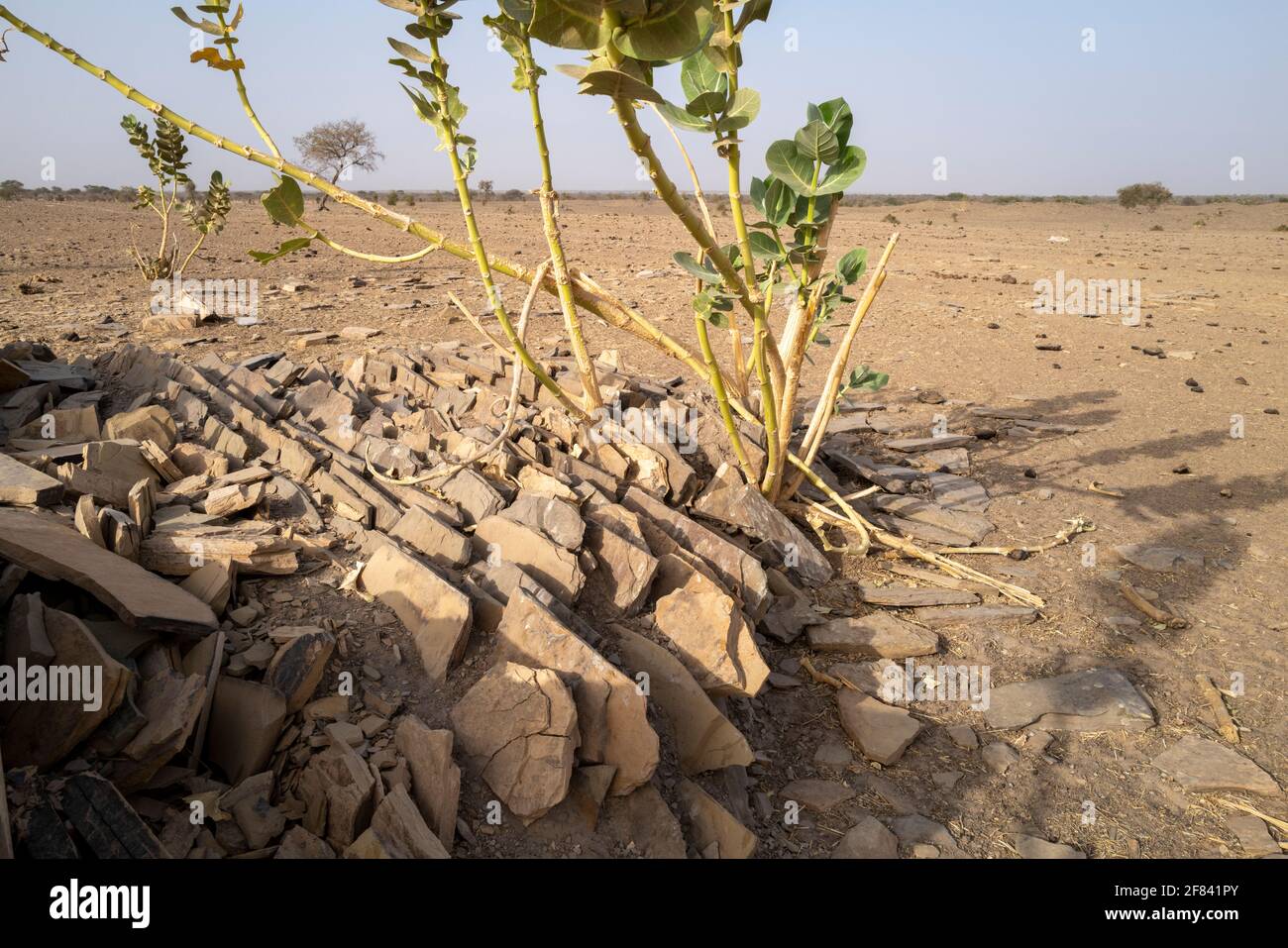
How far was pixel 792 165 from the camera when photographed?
3.24m

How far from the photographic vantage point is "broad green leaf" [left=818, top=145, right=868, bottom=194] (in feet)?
10.4

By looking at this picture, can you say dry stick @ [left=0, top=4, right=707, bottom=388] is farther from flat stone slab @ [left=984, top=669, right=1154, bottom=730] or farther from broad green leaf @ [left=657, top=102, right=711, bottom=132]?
flat stone slab @ [left=984, top=669, right=1154, bottom=730]

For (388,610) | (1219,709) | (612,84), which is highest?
(612,84)

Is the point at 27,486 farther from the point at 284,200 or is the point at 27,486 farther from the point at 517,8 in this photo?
the point at 517,8

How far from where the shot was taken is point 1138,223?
29.7 metres

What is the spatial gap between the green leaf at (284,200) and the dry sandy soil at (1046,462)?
1.42m

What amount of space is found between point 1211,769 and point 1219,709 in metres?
0.42

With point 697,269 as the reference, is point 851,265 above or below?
above

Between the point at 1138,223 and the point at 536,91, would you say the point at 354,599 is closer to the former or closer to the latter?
the point at 536,91

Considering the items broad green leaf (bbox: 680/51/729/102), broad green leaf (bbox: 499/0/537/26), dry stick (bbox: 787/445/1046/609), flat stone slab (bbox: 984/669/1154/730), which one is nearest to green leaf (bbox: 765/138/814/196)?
broad green leaf (bbox: 680/51/729/102)

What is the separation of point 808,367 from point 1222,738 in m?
5.68

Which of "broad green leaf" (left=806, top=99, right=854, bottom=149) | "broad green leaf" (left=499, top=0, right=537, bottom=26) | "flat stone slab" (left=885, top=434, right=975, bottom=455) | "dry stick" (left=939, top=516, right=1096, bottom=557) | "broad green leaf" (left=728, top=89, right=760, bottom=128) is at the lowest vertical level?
"dry stick" (left=939, top=516, right=1096, bottom=557)

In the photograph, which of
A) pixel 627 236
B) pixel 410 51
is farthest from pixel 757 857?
pixel 627 236

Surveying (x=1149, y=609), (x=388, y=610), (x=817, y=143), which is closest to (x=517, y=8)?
(x=817, y=143)
